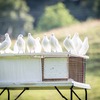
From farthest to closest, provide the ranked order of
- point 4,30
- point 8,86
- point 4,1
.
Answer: point 4,1 < point 4,30 < point 8,86

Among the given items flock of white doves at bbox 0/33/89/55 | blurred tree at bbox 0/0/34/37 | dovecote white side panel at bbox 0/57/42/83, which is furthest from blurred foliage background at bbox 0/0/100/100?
dovecote white side panel at bbox 0/57/42/83

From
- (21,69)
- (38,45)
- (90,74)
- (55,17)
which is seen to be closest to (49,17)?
(55,17)

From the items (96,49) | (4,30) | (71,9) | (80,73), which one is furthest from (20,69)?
(71,9)

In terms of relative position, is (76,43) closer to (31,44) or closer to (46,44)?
(46,44)

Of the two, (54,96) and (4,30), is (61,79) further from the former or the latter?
(4,30)

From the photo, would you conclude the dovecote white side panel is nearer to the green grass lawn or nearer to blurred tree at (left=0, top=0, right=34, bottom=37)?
the green grass lawn

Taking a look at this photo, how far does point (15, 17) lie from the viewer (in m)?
51.2

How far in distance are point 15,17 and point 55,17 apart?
5523 millimetres

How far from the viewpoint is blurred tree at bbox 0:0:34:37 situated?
46.9 metres

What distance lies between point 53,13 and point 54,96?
32032 mm

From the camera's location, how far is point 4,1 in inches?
2114

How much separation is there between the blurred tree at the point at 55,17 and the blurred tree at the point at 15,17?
0.97 metres

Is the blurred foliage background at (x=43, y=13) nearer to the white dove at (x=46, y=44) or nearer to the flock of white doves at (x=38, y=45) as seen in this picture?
the flock of white doves at (x=38, y=45)

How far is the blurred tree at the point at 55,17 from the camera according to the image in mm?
52188
